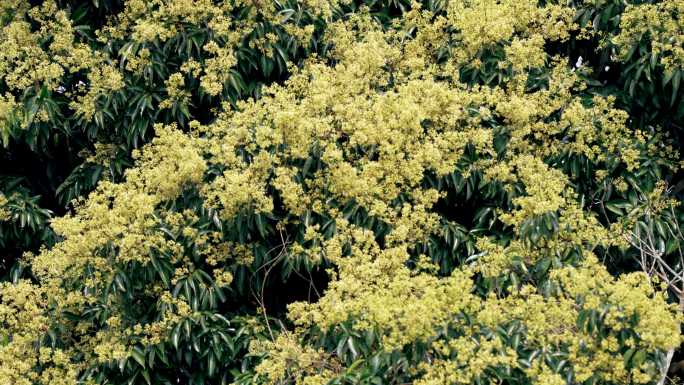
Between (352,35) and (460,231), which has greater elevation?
(352,35)

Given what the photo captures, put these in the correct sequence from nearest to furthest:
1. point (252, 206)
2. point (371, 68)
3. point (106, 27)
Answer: point (252, 206) → point (371, 68) → point (106, 27)

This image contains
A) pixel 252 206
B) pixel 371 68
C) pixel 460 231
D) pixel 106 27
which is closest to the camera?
pixel 252 206

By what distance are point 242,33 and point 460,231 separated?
1.91m

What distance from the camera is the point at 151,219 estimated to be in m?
6.04

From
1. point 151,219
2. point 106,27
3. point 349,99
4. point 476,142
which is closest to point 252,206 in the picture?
point 151,219

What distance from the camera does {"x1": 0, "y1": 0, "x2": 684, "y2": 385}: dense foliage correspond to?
5184 millimetres

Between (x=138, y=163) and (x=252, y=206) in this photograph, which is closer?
(x=252, y=206)

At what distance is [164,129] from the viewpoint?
673cm

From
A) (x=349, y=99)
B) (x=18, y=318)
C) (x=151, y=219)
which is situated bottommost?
(x=18, y=318)

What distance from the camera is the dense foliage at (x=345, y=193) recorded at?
5.18 m

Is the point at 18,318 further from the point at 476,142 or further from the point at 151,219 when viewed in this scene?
the point at 476,142

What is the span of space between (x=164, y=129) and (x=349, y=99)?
1.14 m

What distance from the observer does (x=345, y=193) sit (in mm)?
6105

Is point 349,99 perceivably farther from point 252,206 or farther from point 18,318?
point 18,318
